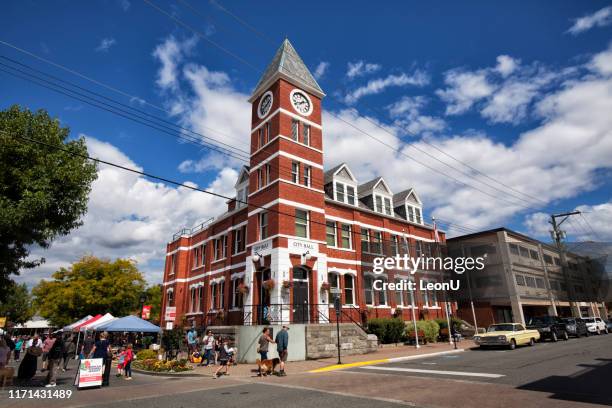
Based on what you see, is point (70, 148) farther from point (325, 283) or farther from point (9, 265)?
point (325, 283)

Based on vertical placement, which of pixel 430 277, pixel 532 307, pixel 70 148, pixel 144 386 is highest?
pixel 70 148

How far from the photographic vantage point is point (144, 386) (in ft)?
41.9

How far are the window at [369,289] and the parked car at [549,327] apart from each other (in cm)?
1101

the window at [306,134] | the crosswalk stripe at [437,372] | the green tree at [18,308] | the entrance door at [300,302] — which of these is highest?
the window at [306,134]

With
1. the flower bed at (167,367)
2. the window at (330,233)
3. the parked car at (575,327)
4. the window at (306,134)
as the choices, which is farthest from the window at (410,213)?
the flower bed at (167,367)

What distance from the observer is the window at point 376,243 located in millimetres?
28814

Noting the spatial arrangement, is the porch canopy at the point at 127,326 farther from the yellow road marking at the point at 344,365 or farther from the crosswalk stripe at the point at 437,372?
the crosswalk stripe at the point at 437,372

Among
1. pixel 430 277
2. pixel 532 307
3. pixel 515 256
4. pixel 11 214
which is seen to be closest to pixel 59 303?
pixel 11 214

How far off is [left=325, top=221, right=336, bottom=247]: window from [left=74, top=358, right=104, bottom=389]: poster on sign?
16.0m

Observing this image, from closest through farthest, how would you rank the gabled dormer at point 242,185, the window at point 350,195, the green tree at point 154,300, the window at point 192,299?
1. the window at point 350,195
2. the gabled dormer at point 242,185
3. the window at point 192,299
4. the green tree at point 154,300

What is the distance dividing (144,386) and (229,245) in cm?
1572

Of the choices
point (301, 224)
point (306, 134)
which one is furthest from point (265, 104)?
point (301, 224)

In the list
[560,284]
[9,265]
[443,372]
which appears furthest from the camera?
[560,284]

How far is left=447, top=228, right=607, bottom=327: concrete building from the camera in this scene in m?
35.5
